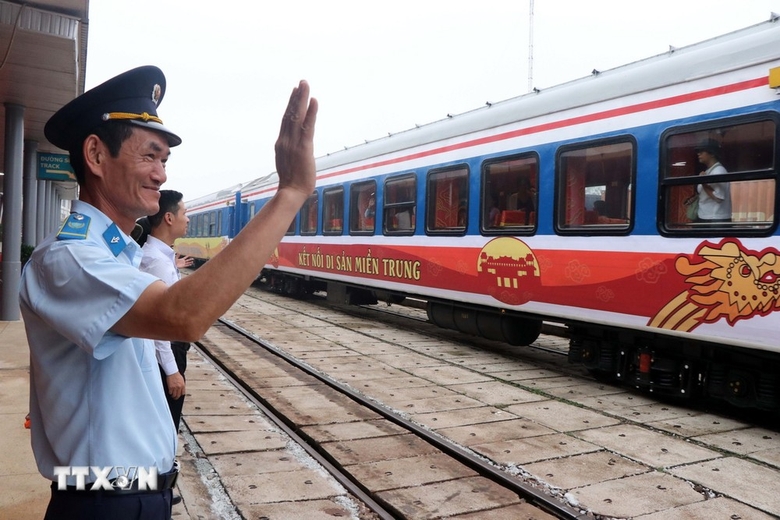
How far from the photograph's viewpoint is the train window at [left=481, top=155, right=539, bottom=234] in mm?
7730

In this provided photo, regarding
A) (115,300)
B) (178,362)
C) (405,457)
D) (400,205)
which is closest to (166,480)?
(115,300)

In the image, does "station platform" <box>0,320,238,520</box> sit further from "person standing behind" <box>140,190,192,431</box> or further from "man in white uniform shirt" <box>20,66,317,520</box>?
"man in white uniform shirt" <box>20,66,317,520</box>

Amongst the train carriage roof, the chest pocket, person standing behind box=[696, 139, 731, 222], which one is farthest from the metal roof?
the chest pocket

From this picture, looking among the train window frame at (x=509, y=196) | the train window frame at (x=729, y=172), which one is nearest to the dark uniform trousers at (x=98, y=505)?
the train window frame at (x=729, y=172)

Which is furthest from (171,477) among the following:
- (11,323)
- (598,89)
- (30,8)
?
(11,323)

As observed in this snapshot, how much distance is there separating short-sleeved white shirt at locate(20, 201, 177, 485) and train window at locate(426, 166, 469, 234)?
7.64 metres

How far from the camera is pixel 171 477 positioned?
1.47 meters

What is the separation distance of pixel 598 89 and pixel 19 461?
634cm

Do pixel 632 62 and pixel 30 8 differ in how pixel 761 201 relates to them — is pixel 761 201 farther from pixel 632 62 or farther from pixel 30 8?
pixel 30 8

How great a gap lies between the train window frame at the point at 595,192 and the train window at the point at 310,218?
756cm

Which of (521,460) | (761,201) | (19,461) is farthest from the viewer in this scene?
(761,201)

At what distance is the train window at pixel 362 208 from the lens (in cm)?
1154

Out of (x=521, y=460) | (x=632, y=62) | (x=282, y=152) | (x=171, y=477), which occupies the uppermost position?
(x=632, y=62)

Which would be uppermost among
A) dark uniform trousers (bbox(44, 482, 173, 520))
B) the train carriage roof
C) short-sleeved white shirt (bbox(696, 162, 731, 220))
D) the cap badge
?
the train carriage roof
